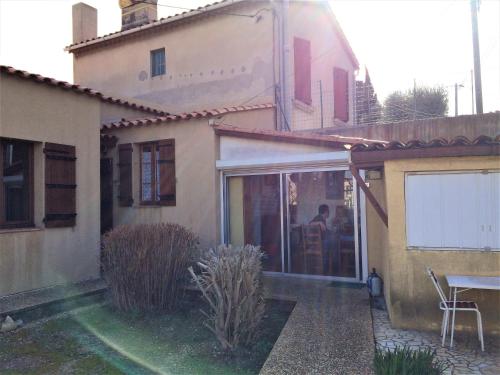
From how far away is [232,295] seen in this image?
203 inches

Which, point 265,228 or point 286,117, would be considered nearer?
point 265,228

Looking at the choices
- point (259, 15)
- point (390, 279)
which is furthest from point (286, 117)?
point (390, 279)

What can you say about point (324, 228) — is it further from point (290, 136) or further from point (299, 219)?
point (290, 136)

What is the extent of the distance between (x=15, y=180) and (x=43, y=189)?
52cm

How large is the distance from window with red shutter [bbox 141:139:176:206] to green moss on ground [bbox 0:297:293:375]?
367cm

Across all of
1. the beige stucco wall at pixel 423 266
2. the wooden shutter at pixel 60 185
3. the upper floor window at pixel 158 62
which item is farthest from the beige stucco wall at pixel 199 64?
the beige stucco wall at pixel 423 266

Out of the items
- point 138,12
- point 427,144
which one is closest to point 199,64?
point 138,12

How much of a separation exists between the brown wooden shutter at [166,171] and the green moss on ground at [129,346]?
358cm

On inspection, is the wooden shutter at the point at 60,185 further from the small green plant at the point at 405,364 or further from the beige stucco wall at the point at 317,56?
the small green plant at the point at 405,364

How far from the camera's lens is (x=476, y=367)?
15.0 ft

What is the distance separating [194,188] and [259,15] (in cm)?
591

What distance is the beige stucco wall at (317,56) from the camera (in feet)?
42.1

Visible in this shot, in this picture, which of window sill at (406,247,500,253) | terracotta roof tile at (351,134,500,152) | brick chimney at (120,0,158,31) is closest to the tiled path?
window sill at (406,247,500,253)

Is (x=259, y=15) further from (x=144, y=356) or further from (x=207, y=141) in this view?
(x=144, y=356)
